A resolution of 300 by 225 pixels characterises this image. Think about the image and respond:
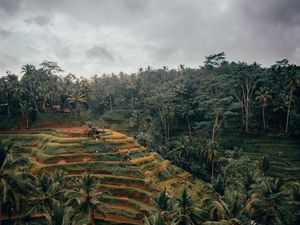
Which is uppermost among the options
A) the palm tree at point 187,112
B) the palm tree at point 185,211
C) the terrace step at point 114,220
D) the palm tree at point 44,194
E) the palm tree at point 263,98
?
the palm tree at point 263,98

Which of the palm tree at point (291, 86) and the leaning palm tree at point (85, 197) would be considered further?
the palm tree at point (291, 86)

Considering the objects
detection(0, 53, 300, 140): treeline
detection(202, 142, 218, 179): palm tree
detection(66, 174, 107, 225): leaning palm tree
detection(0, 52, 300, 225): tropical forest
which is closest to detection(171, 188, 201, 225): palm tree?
detection(0, 52, 300, 225): tropical forest

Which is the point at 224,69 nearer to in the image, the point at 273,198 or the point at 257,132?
the point at 257,132

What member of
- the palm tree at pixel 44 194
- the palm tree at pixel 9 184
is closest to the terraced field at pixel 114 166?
the palm tree at pixel 44 194

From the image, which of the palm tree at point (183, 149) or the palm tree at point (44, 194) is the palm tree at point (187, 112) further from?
the palm tree at point (44, 194)

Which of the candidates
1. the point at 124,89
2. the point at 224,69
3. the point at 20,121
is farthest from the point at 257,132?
the point at 20,121

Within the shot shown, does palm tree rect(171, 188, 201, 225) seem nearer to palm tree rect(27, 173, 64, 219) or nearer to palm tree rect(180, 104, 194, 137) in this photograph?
palm tree rect(27, 173, 64, 219)
